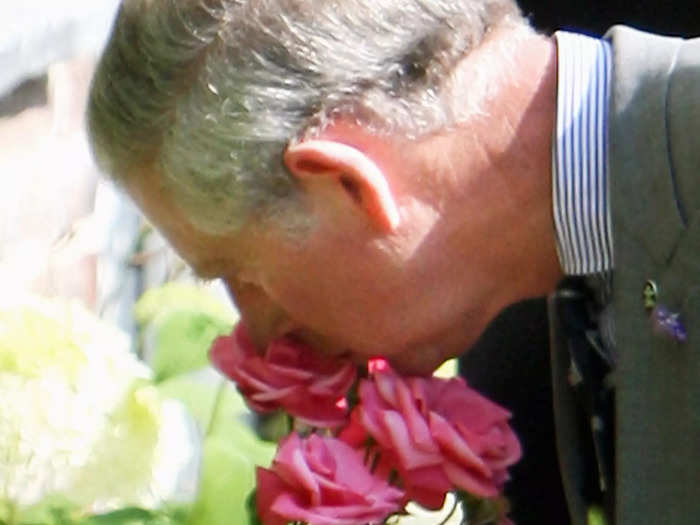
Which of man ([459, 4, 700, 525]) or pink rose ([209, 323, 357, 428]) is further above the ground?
pink rose ([209, 323, 357, 428])

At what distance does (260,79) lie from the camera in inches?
41.5

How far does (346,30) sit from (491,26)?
15 centimetres

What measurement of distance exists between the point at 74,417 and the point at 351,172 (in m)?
0.30

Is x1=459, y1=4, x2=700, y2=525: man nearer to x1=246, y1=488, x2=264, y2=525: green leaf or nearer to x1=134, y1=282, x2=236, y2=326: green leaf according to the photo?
x1=134, y1=282, x2=236, y2=326: green leaf

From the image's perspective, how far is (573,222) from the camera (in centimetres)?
112

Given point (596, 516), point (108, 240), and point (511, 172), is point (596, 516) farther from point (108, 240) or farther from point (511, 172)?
point (108, 240)

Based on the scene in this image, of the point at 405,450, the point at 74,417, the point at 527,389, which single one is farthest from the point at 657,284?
the point at 527,389

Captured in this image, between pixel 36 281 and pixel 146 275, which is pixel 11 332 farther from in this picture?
pixel 146 275

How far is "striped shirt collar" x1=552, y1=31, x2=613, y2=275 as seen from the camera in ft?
3.57

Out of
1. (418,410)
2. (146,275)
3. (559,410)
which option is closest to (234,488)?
(418,410)

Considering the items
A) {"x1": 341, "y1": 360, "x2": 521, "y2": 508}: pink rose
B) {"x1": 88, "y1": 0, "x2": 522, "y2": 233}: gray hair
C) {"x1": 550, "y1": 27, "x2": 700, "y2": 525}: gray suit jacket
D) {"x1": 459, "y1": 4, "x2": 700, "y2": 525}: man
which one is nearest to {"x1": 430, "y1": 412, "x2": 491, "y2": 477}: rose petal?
{"x1": 341, "y1": 360, "x2": 521, "y2": 508}: pink rose

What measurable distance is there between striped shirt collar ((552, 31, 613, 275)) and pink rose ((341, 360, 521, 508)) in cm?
16

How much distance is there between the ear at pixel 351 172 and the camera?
1056 millimetres

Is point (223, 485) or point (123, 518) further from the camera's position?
point (223, 485)
